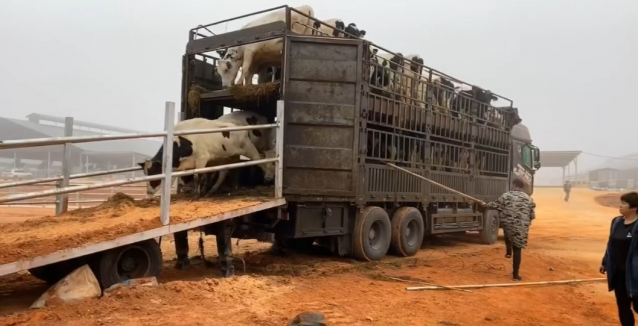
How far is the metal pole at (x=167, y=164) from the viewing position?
5559mm

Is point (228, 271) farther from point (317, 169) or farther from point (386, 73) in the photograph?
point (386, 73)

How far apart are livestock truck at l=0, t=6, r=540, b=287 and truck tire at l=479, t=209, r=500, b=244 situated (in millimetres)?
1677

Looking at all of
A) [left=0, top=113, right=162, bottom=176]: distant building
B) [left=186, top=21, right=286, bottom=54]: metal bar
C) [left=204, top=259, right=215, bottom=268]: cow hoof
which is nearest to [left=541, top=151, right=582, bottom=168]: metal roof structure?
[left=0, top=113, right=162, bottom=176]: distant building

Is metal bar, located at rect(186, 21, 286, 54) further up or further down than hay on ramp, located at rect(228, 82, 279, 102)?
further up

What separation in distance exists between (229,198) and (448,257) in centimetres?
490

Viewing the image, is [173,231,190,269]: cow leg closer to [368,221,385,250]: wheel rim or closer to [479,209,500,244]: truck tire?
[368,221,385,250]: wheel rim

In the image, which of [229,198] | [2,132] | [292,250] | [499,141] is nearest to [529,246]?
[499,141]

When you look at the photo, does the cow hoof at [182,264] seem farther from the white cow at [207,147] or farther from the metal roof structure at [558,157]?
the metal roof structure at [558,157]

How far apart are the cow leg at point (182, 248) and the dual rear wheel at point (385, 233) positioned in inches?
108

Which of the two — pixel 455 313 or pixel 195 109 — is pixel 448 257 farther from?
pixel 195 109

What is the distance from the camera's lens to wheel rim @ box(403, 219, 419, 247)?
9.93 meters

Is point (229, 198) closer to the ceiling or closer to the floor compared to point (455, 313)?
closer to the ceiling

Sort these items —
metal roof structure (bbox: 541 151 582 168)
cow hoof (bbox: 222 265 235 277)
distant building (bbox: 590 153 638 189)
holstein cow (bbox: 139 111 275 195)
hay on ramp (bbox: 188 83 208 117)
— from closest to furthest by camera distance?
cow hoof (bbox: 222 265 235 277)
holstein cow (bbox: 139 111 275 195)
hay on ramp (bbox: 188 83 208 117)
metal roof structure (bbox: 541 151 582 168)
distant building (bbox: 590 153 638 189)

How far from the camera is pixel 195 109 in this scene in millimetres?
8953
